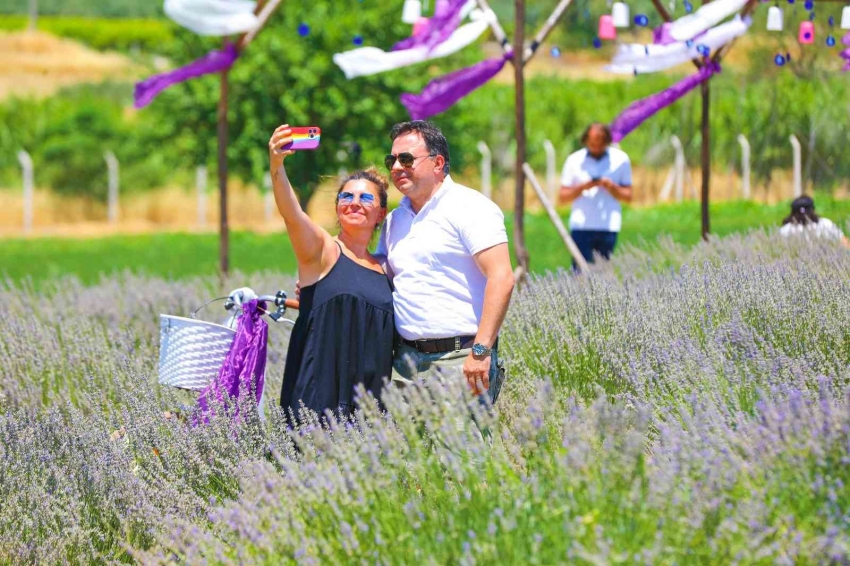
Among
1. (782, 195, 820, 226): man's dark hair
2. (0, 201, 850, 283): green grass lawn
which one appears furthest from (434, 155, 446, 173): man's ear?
(0, 201, 850, 283): green grass lawn

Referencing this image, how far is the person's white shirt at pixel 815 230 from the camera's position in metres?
6.78

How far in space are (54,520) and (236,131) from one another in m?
19.7

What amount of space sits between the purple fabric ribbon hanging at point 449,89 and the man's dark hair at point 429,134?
14.6ft

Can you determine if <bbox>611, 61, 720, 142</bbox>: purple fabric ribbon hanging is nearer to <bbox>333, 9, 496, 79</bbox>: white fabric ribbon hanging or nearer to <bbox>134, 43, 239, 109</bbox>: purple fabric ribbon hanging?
<bbox>333, 9, 496, 79</bbox>: white fabric ribbon hanging

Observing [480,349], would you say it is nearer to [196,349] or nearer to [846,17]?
[196,349]

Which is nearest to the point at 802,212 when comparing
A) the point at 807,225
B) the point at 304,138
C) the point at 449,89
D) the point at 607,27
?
the point at 807,225

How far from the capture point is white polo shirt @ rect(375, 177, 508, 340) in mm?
3967

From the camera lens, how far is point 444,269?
4.00 metres

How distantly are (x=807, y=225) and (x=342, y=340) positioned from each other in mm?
4046

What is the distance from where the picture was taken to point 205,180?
3028cm

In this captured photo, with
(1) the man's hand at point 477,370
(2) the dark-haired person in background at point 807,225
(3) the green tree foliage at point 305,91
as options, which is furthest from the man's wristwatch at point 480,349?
(3) the green tree foliage at point 305,91

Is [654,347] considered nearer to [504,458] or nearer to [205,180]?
[504,458]

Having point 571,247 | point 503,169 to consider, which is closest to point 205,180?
point 503,169

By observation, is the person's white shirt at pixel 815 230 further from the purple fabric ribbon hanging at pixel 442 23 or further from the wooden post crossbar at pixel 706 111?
the purple fabric ribbon hanging at pixel 442 23
